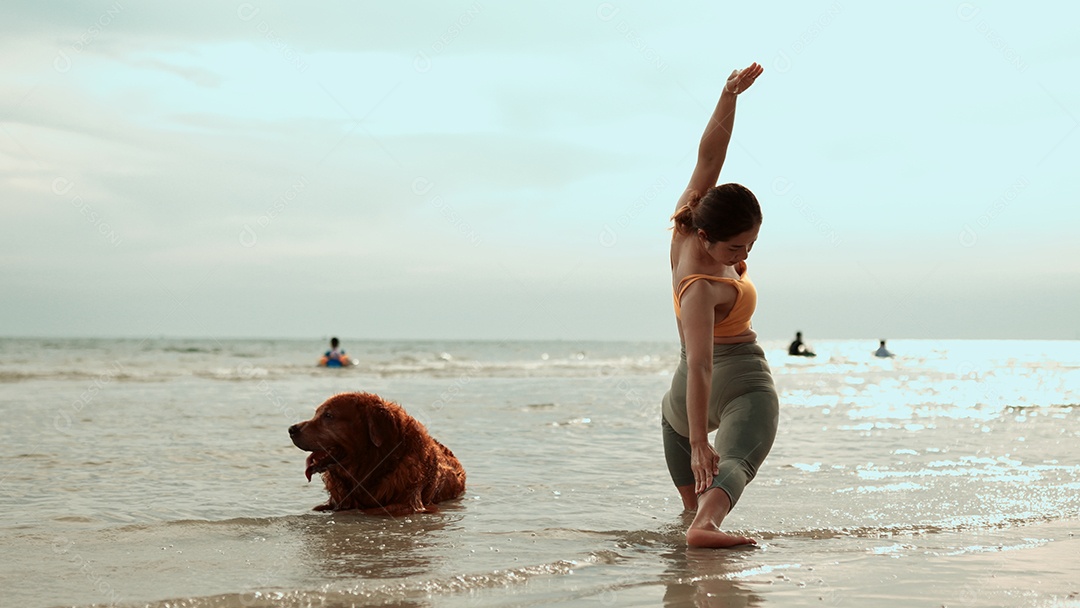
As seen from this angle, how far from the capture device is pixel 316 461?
5.73 meters

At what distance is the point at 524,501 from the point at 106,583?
2884mm

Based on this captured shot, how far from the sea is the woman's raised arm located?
6.14 feet

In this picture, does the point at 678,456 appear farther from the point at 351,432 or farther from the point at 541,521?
the point at 351,432

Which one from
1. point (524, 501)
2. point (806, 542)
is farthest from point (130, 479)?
point (806, 542)

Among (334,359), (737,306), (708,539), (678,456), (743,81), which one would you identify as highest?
(743,81)

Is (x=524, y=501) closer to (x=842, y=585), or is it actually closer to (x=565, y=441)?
(x=842, y=585)

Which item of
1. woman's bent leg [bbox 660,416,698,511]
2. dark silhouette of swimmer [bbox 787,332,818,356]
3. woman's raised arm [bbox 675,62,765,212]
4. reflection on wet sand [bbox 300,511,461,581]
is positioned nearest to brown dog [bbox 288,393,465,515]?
reflection on wet sand [bbox 300,511,461,581]

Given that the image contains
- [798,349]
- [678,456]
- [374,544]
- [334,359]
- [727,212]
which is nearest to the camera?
[727,212]

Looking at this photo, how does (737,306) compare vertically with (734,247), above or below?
below

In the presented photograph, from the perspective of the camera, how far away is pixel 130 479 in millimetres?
6887

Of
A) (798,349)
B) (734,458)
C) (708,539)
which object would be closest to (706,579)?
(708,539)

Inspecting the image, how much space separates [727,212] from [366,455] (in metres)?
2.91

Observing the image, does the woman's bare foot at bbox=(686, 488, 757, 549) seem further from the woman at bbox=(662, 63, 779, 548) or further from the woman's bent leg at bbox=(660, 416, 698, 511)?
the woman's bent leg at bbox=(660, 416, 698, 511)

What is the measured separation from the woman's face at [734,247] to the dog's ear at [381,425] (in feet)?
8.25
